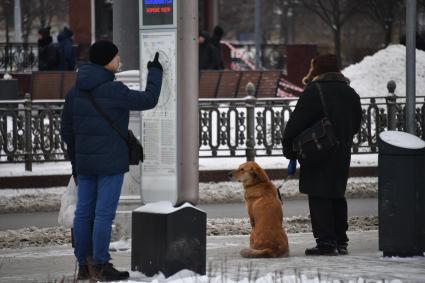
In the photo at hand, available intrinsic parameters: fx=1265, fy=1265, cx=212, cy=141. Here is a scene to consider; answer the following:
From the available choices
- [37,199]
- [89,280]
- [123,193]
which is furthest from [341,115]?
[37,199]

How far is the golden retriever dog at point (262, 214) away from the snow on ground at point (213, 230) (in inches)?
93.9

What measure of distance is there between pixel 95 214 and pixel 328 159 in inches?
99.0

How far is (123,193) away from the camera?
11906 mm

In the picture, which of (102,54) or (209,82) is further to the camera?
(209,82)

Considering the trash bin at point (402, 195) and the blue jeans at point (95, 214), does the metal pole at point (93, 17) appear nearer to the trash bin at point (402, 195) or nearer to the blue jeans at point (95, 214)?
the trash bin at point (402, 195)

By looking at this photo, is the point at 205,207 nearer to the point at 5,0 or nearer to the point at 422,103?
the point at 422,103

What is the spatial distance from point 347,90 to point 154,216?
282 cm

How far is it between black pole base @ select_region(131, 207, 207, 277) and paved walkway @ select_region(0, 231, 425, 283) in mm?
150

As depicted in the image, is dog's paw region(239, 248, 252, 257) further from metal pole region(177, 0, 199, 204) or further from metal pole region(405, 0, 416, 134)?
metal pole region(405, 0, 416, 134)

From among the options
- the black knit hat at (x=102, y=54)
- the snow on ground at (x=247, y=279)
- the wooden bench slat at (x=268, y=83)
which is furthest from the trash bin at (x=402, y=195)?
the wooden bench slat at (x=268, y=83)

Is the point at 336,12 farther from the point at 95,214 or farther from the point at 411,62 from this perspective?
the point at 95,214

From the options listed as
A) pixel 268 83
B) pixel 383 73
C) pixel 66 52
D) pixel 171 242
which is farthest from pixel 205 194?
pixel 66 52

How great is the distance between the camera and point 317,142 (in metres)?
11.1

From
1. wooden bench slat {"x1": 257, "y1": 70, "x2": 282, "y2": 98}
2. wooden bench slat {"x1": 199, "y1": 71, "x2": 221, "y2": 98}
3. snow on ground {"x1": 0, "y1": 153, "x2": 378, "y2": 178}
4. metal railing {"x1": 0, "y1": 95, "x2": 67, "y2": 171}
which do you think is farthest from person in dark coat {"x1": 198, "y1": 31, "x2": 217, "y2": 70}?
metal railing {"x1": 0, "y1": 95, "x2": 67, "y2": 171}
